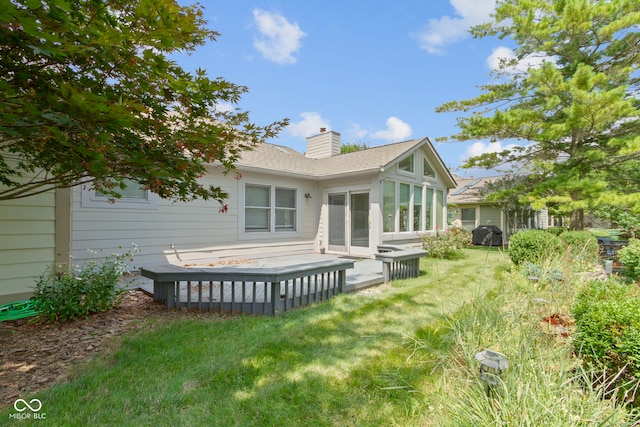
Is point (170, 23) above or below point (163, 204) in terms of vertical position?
above

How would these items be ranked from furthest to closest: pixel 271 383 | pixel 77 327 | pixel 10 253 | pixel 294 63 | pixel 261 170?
pixel 294 63 < pixel 261 170 < pixel 10 253 < pixel 77 327 < pixel 271 383

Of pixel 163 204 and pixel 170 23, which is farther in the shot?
pixel 163 204

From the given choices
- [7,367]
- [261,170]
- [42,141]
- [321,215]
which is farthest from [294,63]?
[7,367]

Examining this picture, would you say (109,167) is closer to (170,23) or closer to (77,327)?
(170,23)

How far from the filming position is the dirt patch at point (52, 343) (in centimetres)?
269

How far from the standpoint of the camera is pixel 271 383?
2.64 metres

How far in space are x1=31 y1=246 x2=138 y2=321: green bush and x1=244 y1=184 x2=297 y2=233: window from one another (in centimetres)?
486

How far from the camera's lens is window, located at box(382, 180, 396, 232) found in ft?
32.4

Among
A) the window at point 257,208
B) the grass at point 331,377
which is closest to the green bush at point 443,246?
the window at point 257,208

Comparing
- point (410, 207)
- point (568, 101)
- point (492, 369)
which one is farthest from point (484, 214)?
point (492, 369)

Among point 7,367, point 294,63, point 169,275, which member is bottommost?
point 7,367

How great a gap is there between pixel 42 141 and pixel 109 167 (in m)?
0.57

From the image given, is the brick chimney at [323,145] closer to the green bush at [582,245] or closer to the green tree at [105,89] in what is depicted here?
the green bush at [582,245]

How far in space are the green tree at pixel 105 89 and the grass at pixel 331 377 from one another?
69.4 inches
